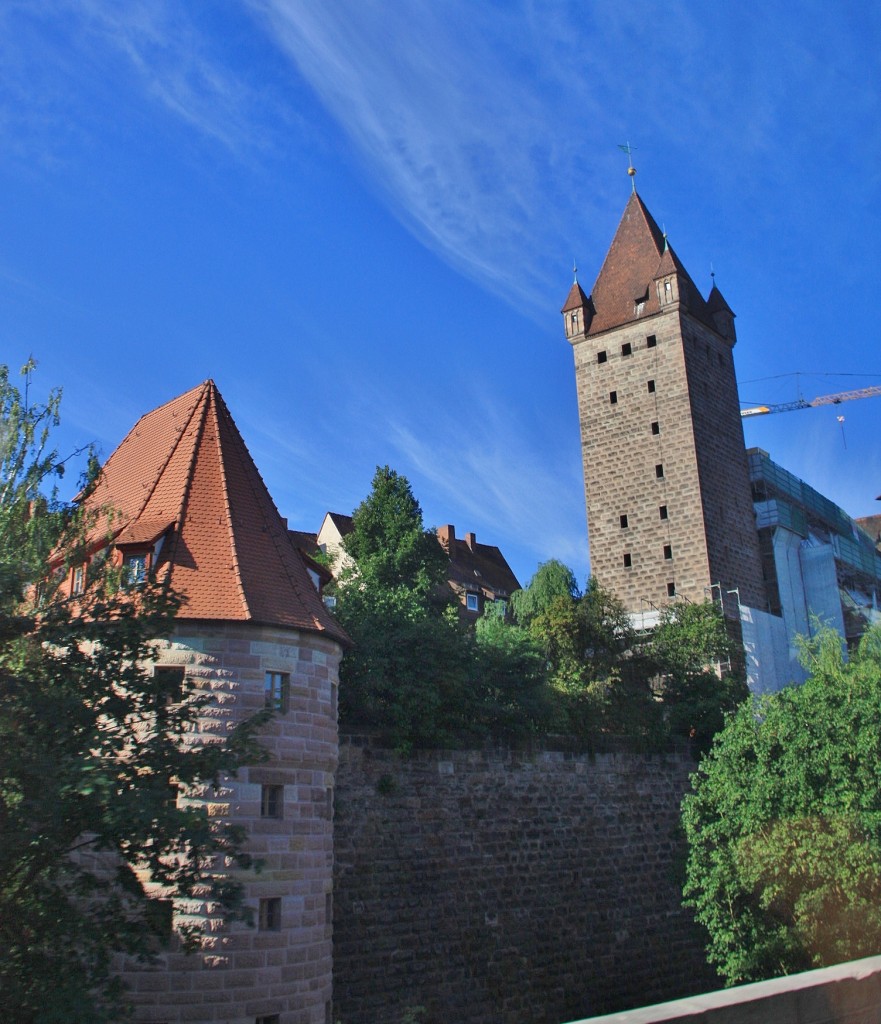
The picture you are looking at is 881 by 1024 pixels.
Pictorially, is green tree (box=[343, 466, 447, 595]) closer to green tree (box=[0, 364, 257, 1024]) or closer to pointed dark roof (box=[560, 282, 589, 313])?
pointed dark roof (box=[560, 282, 589, 313])

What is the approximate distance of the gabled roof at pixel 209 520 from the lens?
1603 centimetres

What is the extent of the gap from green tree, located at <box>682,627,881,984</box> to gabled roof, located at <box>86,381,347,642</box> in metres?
8.26

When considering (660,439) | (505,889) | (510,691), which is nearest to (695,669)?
(510,691)

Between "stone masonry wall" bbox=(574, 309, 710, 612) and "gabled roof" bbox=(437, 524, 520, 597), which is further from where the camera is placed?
"gabled roof" bbox=(437, 524, 520, 597)

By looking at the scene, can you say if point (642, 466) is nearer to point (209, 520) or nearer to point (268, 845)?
point (209, 520)

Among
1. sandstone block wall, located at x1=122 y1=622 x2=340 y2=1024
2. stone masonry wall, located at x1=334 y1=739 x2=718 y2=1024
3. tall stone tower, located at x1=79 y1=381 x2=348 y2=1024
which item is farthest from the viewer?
stone masonry wall, located at x1=334 y1=739 x2=718 y2=1024

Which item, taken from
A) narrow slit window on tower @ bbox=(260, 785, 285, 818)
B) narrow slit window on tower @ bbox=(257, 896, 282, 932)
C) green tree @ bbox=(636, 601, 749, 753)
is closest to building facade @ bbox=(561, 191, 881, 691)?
green tree @ bbox=(636, 601, 749, 753)

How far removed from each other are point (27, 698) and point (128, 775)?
1.26m

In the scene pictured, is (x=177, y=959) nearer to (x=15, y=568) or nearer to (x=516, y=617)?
(x=15, y=568)

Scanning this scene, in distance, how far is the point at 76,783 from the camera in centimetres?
989

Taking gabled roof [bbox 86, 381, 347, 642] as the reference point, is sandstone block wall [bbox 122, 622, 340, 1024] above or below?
below

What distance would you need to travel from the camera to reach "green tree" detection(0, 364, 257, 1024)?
988cm

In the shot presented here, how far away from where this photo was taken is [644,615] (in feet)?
115

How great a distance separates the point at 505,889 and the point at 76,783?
13.2 meters
